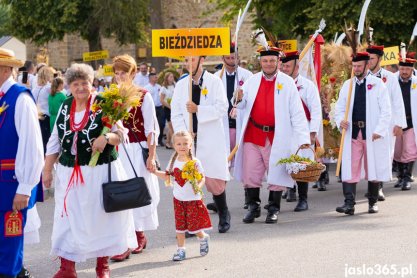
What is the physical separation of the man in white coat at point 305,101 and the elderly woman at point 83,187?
4.45 m

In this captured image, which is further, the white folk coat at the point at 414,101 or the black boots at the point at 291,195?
the white folk coat at the point at 414,101

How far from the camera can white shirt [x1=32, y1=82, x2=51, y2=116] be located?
48.2 ft

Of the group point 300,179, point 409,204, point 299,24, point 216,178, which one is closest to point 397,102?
point 409,204

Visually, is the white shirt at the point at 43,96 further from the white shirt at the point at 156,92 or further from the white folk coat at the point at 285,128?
the white shirt at the point at 156,92

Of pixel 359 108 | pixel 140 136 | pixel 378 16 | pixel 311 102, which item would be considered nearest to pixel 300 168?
pixel 359 108

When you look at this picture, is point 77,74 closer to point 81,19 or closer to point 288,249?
point 288,249

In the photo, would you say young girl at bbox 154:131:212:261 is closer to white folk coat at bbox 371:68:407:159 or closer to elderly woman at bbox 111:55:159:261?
elderly woman at bbox 111:55:159:261

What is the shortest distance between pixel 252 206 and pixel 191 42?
2.03 metres

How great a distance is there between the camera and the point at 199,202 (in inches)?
347

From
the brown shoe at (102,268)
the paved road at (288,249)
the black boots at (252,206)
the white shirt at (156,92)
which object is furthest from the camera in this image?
the white shirt at (156,92)

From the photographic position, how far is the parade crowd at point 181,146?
6.81 meters

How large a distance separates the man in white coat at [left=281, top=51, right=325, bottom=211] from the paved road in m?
0.23

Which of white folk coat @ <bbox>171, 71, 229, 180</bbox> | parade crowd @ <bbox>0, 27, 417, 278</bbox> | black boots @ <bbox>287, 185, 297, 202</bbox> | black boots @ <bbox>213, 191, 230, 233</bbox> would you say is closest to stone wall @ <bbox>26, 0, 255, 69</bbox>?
parade crowd @ <bbox>0, 27, 417, 278</bbox>

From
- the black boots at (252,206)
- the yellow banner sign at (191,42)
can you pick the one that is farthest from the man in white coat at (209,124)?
the black boots at (252,206)
